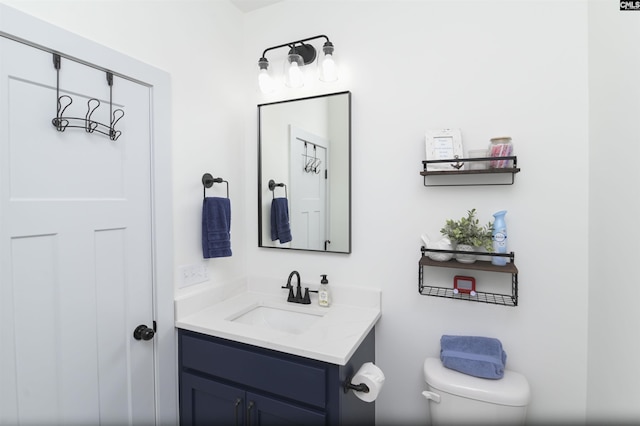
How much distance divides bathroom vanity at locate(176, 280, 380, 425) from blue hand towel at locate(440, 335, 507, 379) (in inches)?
13.5

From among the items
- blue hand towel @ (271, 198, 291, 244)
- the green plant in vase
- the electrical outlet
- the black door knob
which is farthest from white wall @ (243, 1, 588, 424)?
the black door knob

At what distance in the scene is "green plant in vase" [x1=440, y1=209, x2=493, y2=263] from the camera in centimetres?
135

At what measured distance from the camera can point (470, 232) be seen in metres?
1.37

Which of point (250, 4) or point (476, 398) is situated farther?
point (250, 4)

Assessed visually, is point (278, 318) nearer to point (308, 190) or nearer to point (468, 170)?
point (308, 190)

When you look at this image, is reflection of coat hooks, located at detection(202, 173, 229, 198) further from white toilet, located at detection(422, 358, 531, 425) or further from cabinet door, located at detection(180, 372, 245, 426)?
white toilet, located at detection(422, 358, 531, 425)

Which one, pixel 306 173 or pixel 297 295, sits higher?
pixel 306 173

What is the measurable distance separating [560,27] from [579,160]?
21.5 inches

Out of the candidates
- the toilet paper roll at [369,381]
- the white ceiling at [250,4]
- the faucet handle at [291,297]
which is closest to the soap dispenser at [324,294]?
the faucet handle at [291,297]

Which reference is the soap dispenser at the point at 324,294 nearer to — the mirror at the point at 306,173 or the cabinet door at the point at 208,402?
the mirror at the point at 306,173

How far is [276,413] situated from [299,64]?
1.62 m

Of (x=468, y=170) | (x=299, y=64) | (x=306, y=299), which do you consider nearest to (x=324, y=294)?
(x=306, y=299)

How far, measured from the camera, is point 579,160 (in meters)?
1.29

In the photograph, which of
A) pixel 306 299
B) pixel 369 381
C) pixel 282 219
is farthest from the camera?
pixel 282 219
